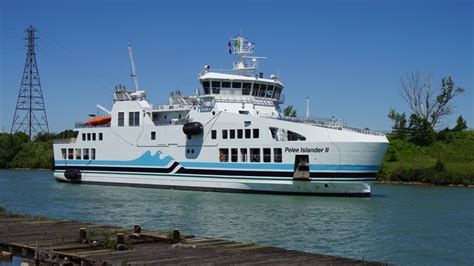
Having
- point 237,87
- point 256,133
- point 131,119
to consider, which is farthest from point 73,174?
point 256,133

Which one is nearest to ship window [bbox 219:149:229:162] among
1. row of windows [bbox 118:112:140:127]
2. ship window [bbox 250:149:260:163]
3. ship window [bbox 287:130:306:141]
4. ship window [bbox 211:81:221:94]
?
ship window [bbox 250:149:260:163]

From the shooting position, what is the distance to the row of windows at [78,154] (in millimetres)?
41406

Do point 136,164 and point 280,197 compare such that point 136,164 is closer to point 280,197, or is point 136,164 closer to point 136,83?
point 136,83

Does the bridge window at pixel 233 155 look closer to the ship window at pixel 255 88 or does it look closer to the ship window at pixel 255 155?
the ship window at pixel 255 155

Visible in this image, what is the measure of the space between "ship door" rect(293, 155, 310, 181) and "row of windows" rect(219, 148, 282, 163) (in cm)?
98

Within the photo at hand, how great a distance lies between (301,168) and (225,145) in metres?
4.96

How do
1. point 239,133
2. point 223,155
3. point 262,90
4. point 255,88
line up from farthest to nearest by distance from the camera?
point 262,90, point 255,88, point 223,155, point 239,133

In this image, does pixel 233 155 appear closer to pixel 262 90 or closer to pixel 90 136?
pixel 262 90

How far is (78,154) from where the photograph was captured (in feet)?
139

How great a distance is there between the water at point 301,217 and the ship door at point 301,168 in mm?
1120

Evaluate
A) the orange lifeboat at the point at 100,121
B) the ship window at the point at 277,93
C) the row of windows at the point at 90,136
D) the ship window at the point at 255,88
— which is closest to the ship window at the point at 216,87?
the ship window at the point at 255,88

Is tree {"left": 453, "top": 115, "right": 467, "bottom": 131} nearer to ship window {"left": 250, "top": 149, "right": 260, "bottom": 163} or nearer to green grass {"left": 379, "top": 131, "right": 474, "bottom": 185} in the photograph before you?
green grass {"left": 379, "top": 131, "right": 474, "bottom": 185}

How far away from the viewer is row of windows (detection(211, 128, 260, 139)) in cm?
3247

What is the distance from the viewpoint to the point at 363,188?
31.0m
